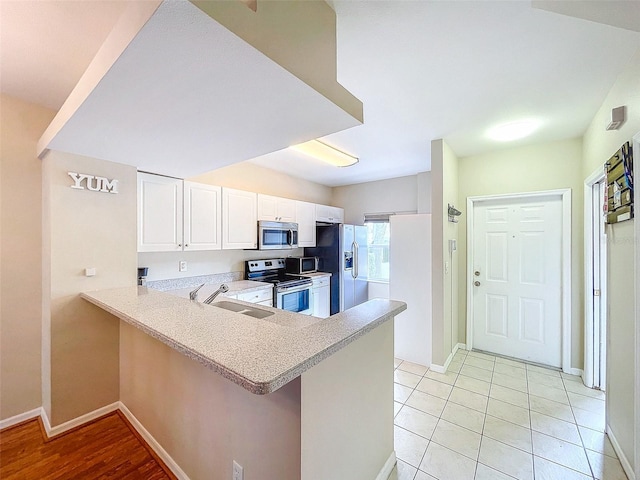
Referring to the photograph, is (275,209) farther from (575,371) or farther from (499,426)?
(575,371)

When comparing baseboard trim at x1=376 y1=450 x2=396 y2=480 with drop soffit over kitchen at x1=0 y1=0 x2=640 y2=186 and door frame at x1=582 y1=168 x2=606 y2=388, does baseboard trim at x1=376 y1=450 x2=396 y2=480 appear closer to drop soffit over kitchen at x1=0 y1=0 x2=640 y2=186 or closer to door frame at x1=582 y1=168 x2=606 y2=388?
door frame at x1=582 y1=168 x2=606 y2=388

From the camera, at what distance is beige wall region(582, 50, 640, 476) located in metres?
1.58

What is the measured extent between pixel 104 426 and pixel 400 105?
11.5 ft

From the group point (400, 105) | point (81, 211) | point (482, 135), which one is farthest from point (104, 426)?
point (482, 135)

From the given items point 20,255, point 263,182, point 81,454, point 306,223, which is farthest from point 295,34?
point 306,223

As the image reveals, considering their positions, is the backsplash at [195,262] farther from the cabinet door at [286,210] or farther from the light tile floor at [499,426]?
the light tile floor at [499,426]

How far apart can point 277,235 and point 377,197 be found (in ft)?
6.93

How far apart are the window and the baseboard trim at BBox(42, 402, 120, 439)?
153 inches

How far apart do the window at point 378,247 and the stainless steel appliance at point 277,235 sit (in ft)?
5.43

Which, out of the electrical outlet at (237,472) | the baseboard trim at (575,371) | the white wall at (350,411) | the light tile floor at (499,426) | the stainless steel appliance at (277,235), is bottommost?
the light tile floor at (499,426)

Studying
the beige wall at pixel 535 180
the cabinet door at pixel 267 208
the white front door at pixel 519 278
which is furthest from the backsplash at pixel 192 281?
the white front door at pixel 519 278

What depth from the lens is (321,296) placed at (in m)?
4.21

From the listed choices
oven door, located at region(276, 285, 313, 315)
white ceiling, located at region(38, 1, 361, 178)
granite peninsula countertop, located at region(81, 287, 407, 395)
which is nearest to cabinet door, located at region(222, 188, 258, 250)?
oven door, located at region(276, 285, 313, 315)

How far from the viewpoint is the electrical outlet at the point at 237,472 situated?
47.6 inches
